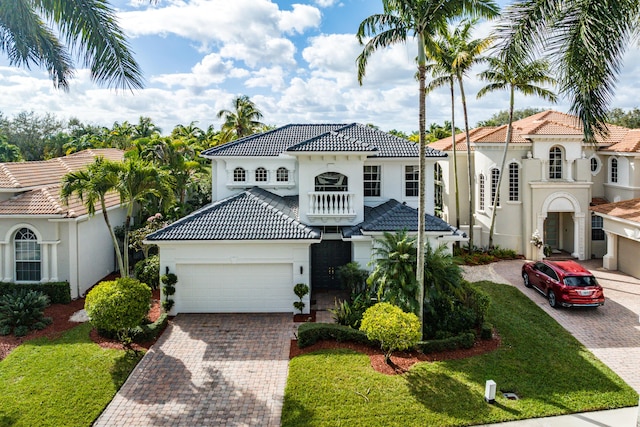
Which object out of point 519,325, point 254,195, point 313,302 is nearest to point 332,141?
point 254,195

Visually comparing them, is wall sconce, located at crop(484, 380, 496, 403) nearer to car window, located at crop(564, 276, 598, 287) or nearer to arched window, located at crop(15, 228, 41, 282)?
car window, located at crop(564, 276, 598, 287)

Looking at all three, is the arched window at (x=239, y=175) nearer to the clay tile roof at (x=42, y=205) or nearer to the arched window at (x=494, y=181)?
the clay tile roof at (x=42, y=205)

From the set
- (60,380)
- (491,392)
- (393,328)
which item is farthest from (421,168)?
(60,380)

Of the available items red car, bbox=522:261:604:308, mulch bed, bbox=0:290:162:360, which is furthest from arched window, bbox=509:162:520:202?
mulch bed, bbox=0:290:162:360

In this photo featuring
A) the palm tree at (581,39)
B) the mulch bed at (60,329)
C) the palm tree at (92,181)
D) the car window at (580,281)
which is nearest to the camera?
the palm tree at (581,39)

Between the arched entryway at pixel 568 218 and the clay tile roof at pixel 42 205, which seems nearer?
the clay tile roof at pixel 42 205

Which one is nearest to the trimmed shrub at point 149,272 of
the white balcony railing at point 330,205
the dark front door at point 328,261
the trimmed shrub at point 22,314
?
the trimmed shrub at point 22,314
